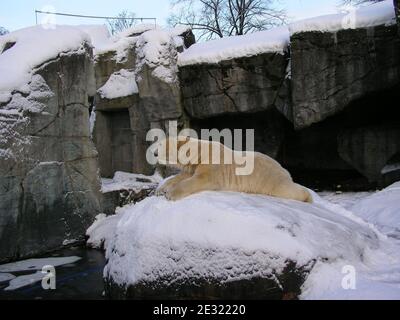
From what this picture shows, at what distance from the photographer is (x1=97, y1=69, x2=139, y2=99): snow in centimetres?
1208

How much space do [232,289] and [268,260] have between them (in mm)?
303

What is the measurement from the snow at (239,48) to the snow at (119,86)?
6.15 feet

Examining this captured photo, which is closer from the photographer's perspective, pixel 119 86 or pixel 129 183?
pixel 129 183

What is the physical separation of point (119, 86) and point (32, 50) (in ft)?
18.8

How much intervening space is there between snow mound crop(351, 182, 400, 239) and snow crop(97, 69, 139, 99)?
813cm

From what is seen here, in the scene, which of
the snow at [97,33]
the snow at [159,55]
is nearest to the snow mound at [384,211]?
the snow at [159,55]

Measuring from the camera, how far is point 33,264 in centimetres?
566

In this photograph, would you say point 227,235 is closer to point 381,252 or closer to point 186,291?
point 186,291

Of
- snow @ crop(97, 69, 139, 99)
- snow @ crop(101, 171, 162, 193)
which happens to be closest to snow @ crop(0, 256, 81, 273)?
snow @ crop(101, 171, 162, 193)

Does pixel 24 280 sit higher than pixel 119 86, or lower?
lower

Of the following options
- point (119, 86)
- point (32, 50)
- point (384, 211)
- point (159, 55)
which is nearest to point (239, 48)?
point (159, 55)

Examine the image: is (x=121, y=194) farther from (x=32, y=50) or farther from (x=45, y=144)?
(x=32, y=50)

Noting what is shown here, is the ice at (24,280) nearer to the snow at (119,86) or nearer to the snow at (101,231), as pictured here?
the snow at (101,231)
